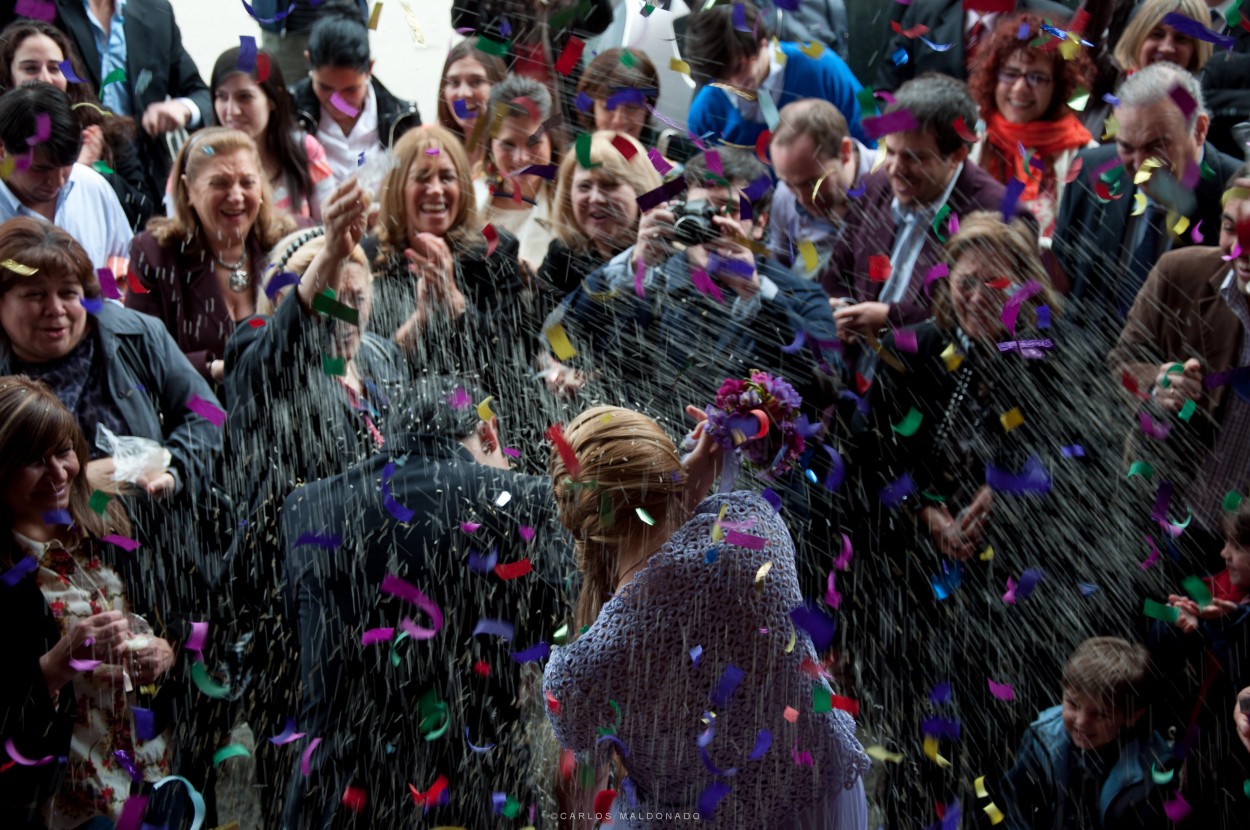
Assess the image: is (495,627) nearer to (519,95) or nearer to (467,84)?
(519,95)

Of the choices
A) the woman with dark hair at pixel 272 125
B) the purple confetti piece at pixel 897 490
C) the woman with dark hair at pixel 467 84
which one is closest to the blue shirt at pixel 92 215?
the woman with dark hair at pixel 272 125

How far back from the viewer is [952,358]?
4.17 metres

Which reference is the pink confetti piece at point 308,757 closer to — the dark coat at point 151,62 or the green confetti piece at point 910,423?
the green confetti piece at point 910,423

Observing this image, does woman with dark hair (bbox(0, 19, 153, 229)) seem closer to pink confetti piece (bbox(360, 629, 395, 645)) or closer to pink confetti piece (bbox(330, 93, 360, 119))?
pink confetti piece (bbox(330, 93, 360, 119))

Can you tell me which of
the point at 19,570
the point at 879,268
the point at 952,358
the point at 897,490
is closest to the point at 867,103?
the point at 879,268

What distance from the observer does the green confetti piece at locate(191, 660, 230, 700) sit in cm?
411

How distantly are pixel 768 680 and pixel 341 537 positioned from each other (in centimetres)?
119

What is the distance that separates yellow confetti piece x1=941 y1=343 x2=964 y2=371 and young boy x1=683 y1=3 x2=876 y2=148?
1.11m

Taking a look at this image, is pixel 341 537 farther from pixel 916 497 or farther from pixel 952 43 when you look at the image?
pixel 952 43

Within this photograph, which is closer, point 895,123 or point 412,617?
point 412,617

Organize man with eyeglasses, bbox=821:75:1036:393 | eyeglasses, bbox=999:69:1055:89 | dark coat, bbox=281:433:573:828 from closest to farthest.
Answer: dark coat, bbox=281:433:573:828 → man with eyeglasses, bbox=821:75:1036:393 → eyeglasses, bbox=999:69:1055:89

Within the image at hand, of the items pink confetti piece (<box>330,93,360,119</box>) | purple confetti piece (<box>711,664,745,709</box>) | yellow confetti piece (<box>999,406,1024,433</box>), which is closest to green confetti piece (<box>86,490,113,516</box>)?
purple confetti piece (<box>711,664,745,709</box>)

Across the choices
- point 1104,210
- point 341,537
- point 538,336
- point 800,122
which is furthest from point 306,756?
point 1104,210

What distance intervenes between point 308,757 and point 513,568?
0.70 metres
